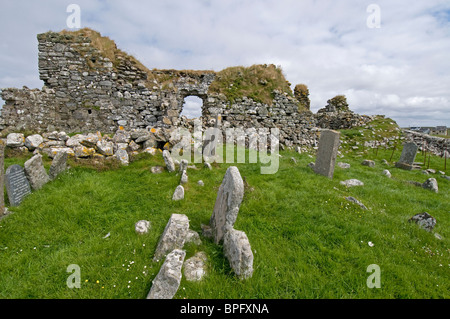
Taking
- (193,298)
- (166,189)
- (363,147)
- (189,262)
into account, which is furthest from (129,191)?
(363,147)

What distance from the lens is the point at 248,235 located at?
13.2ft

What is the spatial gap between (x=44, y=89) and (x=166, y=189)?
1158 centimetres

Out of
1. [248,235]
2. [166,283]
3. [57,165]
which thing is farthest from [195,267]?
[57,165]

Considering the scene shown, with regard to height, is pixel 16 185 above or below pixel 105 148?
below

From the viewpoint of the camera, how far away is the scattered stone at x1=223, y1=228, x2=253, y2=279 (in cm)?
299

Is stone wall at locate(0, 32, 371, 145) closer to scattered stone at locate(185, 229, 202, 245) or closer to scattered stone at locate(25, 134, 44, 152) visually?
scattered stone at locate(25, 134, 44, 152)

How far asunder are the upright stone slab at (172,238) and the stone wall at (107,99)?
33.2 ft

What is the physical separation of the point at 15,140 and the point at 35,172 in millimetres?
3987

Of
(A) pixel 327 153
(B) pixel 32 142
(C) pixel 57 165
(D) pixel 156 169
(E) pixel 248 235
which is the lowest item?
(E) pixel 248 235

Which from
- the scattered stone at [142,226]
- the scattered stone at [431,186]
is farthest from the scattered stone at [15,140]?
the scattered stone at [431,186]

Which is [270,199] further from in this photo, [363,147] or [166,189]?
[363,147]

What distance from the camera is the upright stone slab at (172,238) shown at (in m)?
3.35

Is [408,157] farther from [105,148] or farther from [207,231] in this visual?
[105,148]

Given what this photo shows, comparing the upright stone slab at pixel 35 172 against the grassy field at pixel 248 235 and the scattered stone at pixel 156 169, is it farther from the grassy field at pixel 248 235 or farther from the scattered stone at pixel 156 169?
the scattered stone at pixel 156 169
